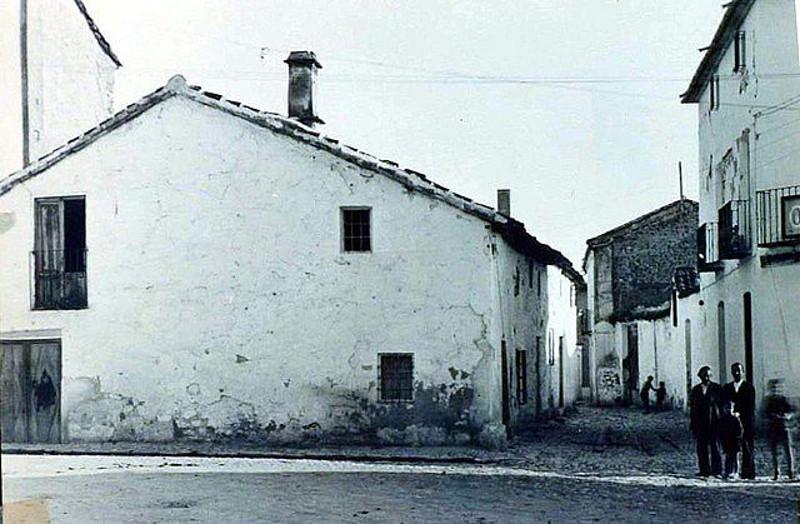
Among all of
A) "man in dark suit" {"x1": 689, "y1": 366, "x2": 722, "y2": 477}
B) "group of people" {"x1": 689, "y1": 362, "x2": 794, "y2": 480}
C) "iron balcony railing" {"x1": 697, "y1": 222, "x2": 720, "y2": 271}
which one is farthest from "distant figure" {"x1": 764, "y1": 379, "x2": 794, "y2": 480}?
"iron balcony railing" {"x1": 697, "y1": 222, "x2": 720, "y2": 271}

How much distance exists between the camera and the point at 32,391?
2119 centimetres

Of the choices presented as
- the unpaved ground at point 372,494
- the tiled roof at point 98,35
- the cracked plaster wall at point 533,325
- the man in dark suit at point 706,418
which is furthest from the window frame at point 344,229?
the tiled roof at point 98,35

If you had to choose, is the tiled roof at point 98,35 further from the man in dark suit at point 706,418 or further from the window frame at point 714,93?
the man in dark suit at point 706,418

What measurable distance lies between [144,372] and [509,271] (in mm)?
7662

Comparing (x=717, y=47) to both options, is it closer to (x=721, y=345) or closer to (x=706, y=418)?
(x=721, y=345)

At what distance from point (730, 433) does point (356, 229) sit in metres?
8.46

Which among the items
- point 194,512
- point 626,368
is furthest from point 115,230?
point 626,368

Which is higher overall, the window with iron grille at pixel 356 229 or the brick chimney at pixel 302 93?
the brick chimney at pixel 302 93

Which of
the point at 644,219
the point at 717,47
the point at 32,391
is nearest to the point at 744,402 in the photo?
the point at 717,47

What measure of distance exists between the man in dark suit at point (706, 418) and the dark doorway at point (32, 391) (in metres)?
12.5

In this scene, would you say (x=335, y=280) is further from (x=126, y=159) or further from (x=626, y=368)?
(x=626, y=368)

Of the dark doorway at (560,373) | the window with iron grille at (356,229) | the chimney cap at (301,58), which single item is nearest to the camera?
the window with iron grille at (356,229)

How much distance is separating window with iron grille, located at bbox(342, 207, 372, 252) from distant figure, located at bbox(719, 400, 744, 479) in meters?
7.97

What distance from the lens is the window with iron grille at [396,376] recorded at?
19.5 metres
